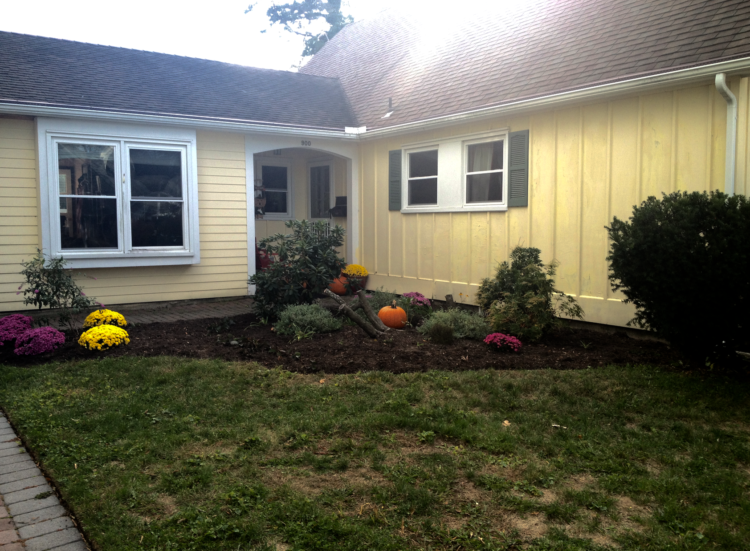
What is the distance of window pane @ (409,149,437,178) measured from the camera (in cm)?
982

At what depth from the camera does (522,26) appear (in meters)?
9.99

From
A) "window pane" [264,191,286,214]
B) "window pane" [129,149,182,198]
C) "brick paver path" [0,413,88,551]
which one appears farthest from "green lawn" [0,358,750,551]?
"window pane" [264,191,286,214]

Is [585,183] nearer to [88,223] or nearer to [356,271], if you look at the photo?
[356,271]

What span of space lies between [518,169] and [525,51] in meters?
2.17

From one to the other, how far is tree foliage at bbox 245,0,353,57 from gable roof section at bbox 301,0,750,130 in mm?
17612

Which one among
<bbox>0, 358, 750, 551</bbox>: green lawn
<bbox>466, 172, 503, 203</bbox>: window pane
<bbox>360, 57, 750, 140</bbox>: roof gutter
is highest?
<bbox>360, 57, 750, 140</bbox>: roof gutter

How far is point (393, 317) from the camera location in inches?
298

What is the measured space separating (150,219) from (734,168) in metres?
7.80

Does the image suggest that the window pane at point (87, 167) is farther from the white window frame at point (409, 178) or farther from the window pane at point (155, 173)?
the white window frame at point (409, 178)

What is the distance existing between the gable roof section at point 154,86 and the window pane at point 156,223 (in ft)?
4.61

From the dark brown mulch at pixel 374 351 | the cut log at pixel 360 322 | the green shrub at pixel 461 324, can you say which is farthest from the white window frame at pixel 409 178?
the cut log at pixel 360 322

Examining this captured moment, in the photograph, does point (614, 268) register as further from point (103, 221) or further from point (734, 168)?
point (103, 221)

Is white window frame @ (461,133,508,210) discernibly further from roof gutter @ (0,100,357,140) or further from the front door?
the front door

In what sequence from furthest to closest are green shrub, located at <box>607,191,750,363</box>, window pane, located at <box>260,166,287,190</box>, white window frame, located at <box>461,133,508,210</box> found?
1. window pane, located at <box>260,166,287,190</box>
2. white window frame, located at <box>461,133,508,210</box>
3. green shrub, located at <box>607,191,750,363</box>
